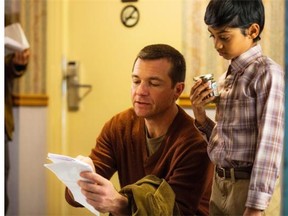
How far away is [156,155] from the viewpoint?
1.01m

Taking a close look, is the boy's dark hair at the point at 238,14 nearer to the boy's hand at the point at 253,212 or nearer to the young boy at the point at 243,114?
the young boy at the point at 243,114

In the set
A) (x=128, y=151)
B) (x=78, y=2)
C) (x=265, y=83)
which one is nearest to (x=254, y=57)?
(x=265, y=83)

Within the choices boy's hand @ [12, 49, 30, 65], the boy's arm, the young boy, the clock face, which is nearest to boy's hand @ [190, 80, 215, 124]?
the young boy

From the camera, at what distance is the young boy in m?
0.84

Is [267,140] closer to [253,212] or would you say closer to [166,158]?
[253,212]

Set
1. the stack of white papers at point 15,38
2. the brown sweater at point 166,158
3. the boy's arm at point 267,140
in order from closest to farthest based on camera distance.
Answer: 1. the boy's arm at point 267,140
2. the brown sweater at point 166,158
3. the stack of white papers at point 15,38

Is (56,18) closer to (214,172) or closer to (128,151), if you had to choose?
(128,151)

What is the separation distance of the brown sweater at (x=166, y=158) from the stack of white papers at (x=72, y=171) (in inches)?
2.8

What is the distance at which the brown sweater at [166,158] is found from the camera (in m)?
0.97

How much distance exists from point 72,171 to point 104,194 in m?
0.09

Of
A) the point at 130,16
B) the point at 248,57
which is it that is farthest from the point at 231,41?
the point at 130,16

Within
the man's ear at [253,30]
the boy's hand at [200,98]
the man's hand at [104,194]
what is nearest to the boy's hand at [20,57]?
the man's hand at [104,194]

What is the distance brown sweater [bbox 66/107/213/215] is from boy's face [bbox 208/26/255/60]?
0.55 feet

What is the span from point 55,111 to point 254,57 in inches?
23.4
